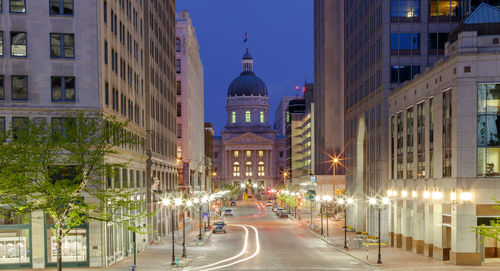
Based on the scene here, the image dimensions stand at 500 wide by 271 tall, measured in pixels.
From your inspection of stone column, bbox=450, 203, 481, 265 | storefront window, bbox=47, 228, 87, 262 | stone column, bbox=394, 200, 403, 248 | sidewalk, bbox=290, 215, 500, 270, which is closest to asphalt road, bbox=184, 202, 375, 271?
sidewalk, bbox=290, 215, 500, 270

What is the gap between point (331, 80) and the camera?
118188 mm

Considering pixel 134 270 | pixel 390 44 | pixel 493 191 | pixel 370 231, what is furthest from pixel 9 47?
pixel 370 231

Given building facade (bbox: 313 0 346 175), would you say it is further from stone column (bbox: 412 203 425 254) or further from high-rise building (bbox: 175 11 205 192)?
stone column (bbox: 412 203 425 254)

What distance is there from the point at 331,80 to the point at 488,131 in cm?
7498

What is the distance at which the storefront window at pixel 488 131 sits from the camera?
4384cm

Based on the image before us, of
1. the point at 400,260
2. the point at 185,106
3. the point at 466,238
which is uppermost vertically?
the point at 185,106

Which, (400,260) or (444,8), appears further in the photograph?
(444,8)

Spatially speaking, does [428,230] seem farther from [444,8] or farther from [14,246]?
[14,246]

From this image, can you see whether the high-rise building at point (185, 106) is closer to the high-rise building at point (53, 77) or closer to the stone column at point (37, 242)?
the high-rise building at point (53, 77)

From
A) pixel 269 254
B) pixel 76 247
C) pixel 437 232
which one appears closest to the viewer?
pixel 76 247

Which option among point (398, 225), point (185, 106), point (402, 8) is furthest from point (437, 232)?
point (185, 106)

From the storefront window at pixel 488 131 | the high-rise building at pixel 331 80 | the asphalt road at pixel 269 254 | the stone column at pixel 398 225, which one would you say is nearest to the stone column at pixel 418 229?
the stone column at pixel 398 225

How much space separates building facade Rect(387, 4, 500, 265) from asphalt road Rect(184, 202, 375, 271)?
719 cm

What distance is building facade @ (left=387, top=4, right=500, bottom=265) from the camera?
144ft
